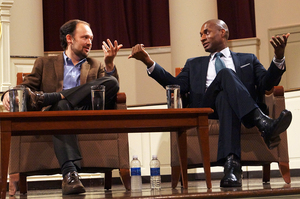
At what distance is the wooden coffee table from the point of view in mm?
1891

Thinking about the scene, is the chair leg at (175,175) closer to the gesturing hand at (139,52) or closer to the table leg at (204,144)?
the table leg at (204,144)

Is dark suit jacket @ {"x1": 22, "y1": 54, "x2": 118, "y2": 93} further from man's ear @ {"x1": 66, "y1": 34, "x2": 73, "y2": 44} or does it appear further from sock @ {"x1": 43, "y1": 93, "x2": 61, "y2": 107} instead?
sock @ {"x1": 43, "y1": 93, "x2": 61, "y2": 107}

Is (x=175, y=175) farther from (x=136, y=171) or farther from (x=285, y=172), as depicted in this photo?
(x=285, y=172)

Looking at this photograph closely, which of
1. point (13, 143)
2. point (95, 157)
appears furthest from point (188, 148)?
point (13, 143)

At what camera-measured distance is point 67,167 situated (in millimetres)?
2105

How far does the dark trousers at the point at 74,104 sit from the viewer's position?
216cm

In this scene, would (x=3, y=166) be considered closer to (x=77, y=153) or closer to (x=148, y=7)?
(x=77, y=153)

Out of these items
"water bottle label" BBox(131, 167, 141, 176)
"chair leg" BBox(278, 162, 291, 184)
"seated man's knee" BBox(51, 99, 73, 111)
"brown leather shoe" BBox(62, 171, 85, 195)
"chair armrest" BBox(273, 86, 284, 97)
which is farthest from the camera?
"water bottle label" BBox(131, 167, 141, 176)

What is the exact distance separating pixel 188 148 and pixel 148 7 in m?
3.30

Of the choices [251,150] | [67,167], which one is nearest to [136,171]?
[67,167]

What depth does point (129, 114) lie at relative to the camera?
1963 millimetres

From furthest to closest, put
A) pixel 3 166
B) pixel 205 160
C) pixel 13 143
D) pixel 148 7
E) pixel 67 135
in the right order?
pixel 148 7, pixel 13 143, pixel 67 135, pixel 205 160, pixel 3 166

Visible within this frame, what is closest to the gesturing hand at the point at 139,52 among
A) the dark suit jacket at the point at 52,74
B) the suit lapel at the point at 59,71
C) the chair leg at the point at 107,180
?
the dark suit jacket at the point at 52,74

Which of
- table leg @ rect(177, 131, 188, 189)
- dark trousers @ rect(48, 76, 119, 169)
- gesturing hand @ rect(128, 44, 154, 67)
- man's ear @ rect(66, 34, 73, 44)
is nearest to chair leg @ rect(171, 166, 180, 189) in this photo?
table leg @ rect(177, 131, 188, 189)
